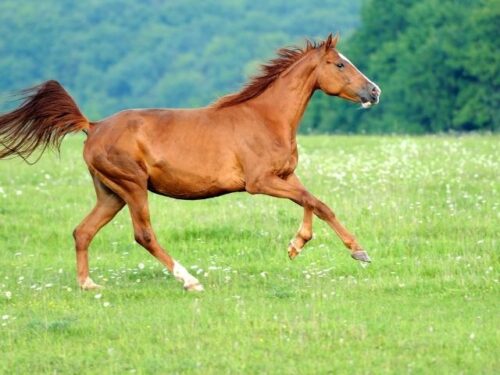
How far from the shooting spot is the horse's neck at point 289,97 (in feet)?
46.1

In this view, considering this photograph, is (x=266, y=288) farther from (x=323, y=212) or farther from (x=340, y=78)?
(x=340, y=78)

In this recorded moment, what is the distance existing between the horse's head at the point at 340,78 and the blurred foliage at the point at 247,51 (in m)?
56.7

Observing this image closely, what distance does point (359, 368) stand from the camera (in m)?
9.95

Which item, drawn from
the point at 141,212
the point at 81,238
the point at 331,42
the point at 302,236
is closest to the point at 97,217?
the point at 81,238

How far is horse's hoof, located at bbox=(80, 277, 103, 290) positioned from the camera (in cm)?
1361

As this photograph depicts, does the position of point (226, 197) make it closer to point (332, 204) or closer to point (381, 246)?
point (332, 204)

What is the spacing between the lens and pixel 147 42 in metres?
173

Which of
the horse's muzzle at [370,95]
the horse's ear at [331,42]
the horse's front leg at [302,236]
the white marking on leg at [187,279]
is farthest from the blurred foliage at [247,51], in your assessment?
the white marking on leg at [187,279]

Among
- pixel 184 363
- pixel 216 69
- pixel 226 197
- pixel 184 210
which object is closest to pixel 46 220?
pixel 184 210

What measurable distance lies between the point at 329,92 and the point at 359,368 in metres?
4.89

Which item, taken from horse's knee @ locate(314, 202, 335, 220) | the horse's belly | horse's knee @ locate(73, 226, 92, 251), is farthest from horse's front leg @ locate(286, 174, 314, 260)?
horse's knee @ locate(73, 226, 92, 251)

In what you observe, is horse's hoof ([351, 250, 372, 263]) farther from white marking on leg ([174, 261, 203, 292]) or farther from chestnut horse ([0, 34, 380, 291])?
white marking on leg ([174, 261, 203, 292])

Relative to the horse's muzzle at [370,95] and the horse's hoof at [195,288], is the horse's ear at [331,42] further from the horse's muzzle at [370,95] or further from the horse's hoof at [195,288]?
the horse's hoof at [195,288]

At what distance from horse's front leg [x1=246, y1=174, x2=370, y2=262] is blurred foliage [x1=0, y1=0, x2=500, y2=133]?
188ft
